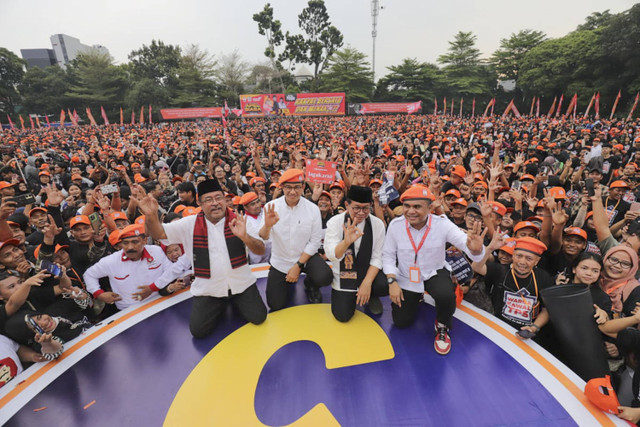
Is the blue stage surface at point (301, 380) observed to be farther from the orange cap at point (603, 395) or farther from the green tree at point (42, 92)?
the green tree at point (42, 92)

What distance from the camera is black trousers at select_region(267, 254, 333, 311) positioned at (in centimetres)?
405

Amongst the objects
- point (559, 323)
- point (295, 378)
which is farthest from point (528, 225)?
point (295, 378)

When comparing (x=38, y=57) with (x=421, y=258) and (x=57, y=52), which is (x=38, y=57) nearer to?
(x=57, y=52)

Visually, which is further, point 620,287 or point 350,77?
point 350,77

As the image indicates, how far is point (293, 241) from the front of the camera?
4.05 m

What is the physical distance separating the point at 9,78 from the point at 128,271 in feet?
218

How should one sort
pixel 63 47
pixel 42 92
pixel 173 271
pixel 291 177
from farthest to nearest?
pixel 63 47
pixel 42 92
pixel 173 271
pixel 291 177

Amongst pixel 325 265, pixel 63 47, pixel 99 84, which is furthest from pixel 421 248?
pixel 63 47

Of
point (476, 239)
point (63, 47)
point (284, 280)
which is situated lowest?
point (284, 280)

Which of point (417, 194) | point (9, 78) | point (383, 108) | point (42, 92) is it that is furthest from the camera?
point (42, 92)

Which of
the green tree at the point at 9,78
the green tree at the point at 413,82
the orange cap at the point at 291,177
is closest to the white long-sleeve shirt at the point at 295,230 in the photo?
the orange cap at the point at 291,177

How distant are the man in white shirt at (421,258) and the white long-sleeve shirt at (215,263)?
1803mm

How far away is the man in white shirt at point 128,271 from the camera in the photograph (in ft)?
12.4

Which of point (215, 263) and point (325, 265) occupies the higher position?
point (215, 263)
